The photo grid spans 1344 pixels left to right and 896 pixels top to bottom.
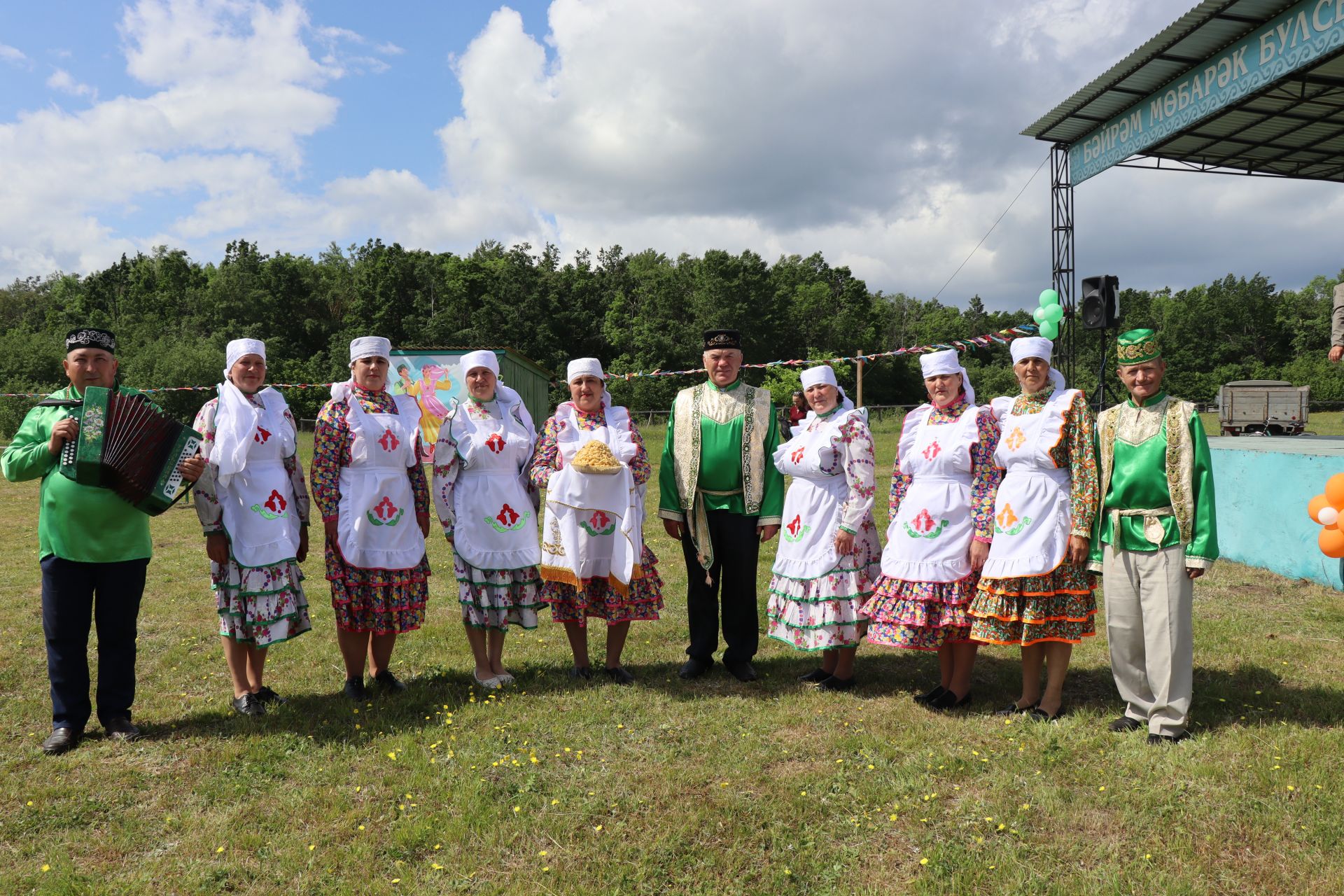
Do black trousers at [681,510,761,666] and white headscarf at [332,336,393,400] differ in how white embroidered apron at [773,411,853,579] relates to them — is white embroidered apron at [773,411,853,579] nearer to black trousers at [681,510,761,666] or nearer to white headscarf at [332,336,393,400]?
black trousers at [681,510,761,666]

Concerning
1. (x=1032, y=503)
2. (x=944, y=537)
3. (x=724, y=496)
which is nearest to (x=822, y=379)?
(x=724, y=496)

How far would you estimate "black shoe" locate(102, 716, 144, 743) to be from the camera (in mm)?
4414

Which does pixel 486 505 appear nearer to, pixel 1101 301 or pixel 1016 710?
pixel 1016 710

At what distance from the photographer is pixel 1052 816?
139 inches

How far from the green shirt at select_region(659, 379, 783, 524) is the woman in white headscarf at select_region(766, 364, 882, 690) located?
101 mm

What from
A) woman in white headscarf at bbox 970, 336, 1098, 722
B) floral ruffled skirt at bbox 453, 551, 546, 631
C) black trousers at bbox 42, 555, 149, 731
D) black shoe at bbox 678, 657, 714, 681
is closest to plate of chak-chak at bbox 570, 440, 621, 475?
floral ruffled skirt at bbox 453, 551, 546, 631

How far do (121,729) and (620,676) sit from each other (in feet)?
8.70

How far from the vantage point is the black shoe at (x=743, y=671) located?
5.37 metres

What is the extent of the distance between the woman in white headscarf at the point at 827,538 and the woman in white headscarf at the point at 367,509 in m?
2.19

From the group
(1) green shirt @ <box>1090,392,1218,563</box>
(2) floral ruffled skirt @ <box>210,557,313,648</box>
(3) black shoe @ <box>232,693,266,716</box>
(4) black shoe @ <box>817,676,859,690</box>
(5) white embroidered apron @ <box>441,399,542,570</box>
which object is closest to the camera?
(1) green shirt @ <box>1090,392,1218,563</box>

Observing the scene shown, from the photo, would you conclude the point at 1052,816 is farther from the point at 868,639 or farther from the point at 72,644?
the point at 72,644

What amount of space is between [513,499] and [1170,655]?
3.53 m

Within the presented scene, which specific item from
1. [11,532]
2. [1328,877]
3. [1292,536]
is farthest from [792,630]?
[11,532]

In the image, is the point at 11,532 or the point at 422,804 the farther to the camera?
the point at 11,532
